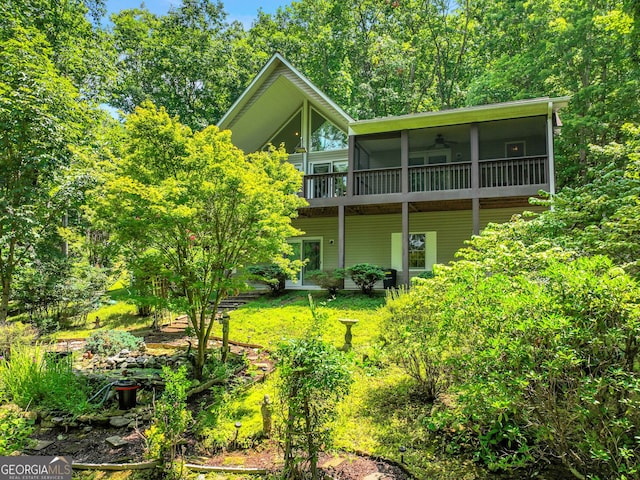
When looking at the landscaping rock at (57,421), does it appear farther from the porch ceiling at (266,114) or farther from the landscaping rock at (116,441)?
the porch ceiling at (266,114)

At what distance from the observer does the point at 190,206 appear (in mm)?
5637

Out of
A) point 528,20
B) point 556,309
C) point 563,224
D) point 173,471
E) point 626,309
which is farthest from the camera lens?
point 528,20

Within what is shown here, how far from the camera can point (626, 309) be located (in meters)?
2.52

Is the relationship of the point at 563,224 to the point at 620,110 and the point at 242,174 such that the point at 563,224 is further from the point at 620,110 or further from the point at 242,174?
the point at 620,110

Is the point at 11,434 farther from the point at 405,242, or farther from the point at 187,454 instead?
the point at 405,242

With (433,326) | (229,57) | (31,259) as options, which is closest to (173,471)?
(433,326)

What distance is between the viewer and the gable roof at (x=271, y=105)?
14305 millimetres

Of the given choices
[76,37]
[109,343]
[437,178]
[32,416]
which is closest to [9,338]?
[109,343]

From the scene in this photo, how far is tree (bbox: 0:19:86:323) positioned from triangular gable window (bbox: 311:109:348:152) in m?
9.18

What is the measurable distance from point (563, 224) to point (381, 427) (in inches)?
157

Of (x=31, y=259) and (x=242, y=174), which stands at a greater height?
(x=242, y=174)

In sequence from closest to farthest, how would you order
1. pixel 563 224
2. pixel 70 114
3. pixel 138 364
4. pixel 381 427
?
pixel 381 427, pixel 563 224, pixel 138 364, pixel 70 114

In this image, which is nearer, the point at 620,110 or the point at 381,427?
the point at 381,427

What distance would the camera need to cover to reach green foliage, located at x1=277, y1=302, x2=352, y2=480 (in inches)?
114
